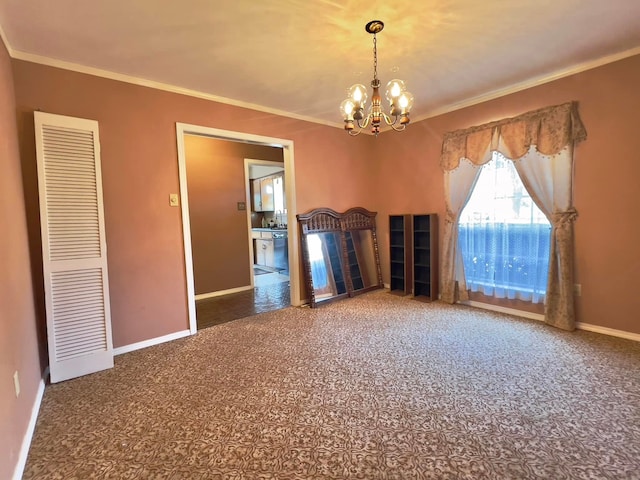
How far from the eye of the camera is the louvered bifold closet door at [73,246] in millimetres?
2350

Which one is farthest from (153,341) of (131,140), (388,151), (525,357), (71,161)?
(388,151)

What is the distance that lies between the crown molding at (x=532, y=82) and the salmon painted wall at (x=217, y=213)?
309 cm

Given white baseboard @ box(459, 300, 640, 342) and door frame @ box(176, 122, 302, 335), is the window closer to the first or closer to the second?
white baseboard @ box(459, 300, 640, 342)

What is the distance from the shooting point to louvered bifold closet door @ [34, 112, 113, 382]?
235 centimetres

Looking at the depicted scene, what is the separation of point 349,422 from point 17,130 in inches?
127

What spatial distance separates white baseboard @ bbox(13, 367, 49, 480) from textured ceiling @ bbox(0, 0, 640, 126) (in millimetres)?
2550

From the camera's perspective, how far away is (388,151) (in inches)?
191

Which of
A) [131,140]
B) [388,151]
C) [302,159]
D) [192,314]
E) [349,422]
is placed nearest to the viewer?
[349,422]

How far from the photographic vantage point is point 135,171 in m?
2.93

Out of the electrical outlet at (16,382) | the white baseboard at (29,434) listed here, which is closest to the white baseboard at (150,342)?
the white baseboard at (29,434)

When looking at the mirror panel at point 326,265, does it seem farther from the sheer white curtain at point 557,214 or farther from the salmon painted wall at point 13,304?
the salmon painted wall at point 13,304

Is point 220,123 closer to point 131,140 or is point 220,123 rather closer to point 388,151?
point 131,140

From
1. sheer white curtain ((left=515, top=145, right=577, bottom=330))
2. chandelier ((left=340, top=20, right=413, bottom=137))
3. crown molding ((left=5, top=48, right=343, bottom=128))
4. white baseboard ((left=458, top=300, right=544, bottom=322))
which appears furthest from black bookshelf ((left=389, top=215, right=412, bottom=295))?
chandelier ((left=340, top=20, right=413, bottom=137))

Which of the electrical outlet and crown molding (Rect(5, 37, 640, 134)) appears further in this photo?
crown molding (Rect(5, 37, 640, 134))
